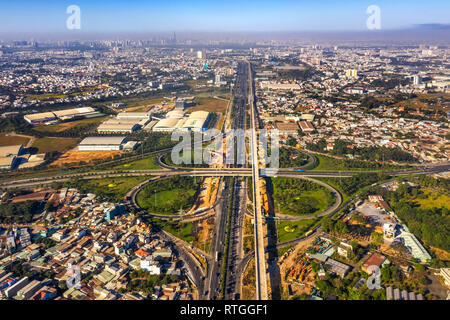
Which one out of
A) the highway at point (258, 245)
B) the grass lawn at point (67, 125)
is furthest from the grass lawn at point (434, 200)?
the grass lawn at point (67, 125)

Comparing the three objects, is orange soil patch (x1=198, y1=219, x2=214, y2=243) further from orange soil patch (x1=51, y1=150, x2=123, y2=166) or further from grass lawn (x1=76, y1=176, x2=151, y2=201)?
orange soil patch (x1=51, y1=150, x2=123, y2=166)

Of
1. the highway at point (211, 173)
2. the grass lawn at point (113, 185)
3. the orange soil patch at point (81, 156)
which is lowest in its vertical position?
the grass lawn at point (113, 185)

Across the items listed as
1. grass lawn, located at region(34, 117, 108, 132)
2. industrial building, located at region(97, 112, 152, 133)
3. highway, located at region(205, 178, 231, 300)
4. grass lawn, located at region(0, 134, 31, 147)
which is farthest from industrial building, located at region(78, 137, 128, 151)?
highway, located at region(205, 178, 231, 300)

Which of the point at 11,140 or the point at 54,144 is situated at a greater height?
the point at 11,140

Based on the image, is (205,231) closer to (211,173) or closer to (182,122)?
(211,173)

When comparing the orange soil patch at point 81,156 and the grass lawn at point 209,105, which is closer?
the orange soil patch at point 81,156

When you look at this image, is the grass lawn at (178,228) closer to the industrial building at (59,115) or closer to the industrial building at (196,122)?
the industrial building at (196,122)

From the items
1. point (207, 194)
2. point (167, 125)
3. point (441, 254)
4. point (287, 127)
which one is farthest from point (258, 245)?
point (167, 125)

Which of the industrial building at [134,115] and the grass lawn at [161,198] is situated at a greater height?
the industrial building at [134,115]
